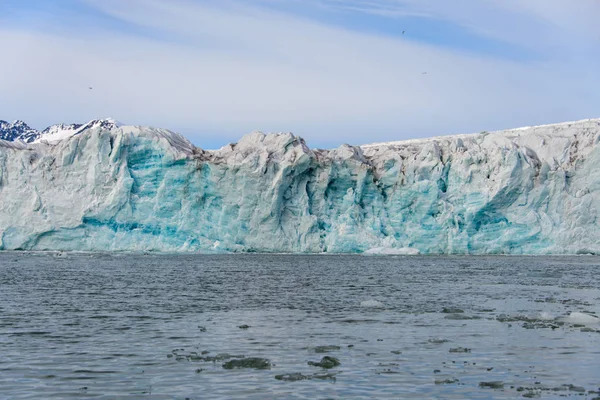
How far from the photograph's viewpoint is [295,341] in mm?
12242

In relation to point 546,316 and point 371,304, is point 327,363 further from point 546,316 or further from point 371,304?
point 371,304

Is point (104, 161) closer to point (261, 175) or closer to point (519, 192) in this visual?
point (261, 175)

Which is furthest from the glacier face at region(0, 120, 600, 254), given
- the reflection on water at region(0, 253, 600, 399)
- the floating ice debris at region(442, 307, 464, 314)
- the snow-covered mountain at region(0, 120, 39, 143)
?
the snow-covered mountain at region(0, 120, 39, 143)

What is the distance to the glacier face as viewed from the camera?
140 feet

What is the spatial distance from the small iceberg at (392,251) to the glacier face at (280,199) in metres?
0.13

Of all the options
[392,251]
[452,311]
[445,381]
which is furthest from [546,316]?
[392,251]

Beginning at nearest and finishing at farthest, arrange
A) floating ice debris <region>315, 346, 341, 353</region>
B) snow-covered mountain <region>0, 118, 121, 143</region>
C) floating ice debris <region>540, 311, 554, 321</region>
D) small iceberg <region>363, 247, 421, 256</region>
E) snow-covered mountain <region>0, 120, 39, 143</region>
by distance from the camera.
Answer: floating ice debris <region>315, 346, 341, 353</region>
floating ice debris <region>540, 311, 554, 321</region>
small iceberg <region>363, 247, 421, 256</region>
snow-covered mountain <region>0, 118, 121, 143</region>
snow-covered mountain <region>0, 120, 39, 143</region>

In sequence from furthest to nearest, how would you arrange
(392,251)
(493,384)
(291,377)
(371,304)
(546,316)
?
(392,251)
(371,304)
(546,316)
(291,377)
(493,384)

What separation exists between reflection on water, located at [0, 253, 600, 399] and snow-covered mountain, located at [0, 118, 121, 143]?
68807 millimetres

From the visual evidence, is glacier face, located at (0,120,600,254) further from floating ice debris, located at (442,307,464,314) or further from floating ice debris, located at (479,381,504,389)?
floating ice debris, located at (479,381,504,389)

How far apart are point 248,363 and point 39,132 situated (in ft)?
327

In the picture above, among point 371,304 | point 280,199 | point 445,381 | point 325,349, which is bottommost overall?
point 371,304

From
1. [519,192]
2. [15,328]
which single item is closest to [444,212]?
[519,192]

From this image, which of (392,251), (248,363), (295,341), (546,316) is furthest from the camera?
(392,251)
